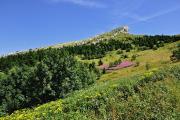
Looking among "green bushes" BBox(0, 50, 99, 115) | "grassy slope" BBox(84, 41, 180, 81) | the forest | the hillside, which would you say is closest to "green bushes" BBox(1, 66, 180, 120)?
the hillside

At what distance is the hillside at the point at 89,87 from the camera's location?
891 inches

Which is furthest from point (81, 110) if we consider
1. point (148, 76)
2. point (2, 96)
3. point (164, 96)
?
point (2, 96)

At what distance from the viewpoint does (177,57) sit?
8419 cm

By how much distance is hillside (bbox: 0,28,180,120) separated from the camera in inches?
891

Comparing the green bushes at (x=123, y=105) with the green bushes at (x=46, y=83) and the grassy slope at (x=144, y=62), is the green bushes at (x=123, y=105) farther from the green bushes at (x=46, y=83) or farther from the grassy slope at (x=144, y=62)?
Answer: the green bushes at (x=46, y=83)

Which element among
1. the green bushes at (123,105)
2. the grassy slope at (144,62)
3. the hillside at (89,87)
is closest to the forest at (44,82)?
the hillside at (89,87)

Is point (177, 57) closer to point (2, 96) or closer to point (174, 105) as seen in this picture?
point (2, 96)

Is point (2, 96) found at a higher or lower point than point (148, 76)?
lower

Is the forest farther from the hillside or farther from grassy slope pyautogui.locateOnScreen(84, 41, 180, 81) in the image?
grassy slope pyautogui.locateOnScreen(84, 41, 180, 81)

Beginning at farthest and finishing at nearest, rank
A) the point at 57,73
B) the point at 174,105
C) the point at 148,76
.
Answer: the point at 57,73 → the point at 148,76 → the point at 174,105

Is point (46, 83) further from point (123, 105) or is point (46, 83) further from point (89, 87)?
point (123, 105)

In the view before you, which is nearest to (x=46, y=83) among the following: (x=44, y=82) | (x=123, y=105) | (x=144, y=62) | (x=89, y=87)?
(x=44, y=82)

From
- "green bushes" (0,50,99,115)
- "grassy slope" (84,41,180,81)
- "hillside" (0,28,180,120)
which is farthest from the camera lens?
"grassy slope" (84,41,180,81)

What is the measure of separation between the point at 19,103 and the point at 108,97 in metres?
57.5
